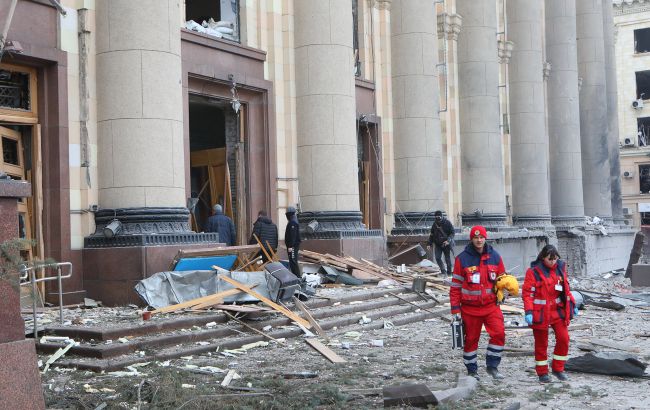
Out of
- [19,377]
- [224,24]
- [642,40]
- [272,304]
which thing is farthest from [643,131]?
[19,377]

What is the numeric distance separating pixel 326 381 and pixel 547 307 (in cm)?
249

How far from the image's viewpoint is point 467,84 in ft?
88.1

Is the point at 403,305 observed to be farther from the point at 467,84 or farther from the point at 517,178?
the point at 517,178

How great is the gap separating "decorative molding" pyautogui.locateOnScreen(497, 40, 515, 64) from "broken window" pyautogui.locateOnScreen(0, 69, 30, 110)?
20494 millimetres

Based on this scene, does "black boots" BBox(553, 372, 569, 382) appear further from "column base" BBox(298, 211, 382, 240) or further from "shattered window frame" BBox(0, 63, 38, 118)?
"column base" BBox(298, 211, 382, 240)

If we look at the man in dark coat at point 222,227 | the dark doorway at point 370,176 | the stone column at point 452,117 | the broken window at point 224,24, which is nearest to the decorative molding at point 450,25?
the stone column at point 452,117

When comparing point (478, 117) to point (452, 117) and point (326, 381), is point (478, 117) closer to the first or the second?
point (452, 117)

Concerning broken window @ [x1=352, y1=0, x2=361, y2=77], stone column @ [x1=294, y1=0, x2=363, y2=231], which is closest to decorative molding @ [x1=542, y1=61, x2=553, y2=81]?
broken window @ [x1=352, y1=0, x2=361, y2=77]

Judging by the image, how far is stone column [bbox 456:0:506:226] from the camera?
26688 mm

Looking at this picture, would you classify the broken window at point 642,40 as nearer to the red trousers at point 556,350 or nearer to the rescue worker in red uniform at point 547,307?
the rescue worker in red uniform at point 547,307

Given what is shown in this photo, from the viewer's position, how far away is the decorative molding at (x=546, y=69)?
33188mm

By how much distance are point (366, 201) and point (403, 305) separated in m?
7.34

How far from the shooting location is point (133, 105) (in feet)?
44.4

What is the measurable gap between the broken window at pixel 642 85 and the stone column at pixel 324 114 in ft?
143
